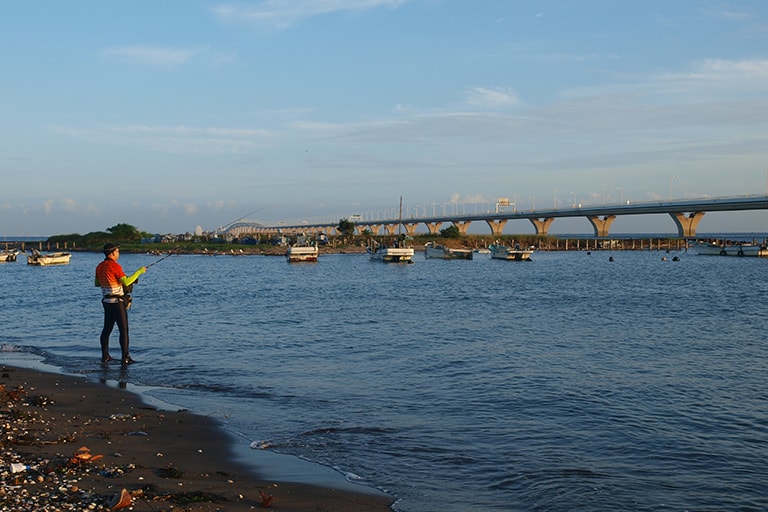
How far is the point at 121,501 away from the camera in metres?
6.57

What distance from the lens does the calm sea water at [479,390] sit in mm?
8688

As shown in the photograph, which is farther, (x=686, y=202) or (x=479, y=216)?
(x=479, y=216)

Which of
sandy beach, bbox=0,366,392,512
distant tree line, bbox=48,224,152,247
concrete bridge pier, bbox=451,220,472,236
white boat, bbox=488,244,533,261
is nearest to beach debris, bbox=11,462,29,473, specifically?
sandy beach, bbox=0,366,392,512

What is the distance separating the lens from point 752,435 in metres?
10.8

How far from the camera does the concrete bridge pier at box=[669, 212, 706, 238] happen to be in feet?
401

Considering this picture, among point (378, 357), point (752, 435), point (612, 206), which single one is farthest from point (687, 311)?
point (612, 206)

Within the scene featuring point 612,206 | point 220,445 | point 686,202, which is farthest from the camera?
point 612,206

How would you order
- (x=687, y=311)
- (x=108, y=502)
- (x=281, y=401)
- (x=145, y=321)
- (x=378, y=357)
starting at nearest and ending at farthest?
(x=108, y=502) → (x=281, y=401) → (x=378, y=357) → (x=145, y=321) → (x=687, y=311)

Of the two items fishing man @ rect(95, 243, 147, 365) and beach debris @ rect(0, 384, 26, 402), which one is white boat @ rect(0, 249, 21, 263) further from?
beach debris @ rect(0, 384, 26, 402)

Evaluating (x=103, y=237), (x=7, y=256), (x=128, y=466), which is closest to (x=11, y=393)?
(x=128, y=466)

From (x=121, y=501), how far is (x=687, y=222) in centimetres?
12858

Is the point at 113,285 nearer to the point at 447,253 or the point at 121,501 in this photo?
the point at 121,501

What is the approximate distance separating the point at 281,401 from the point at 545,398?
15.8ft

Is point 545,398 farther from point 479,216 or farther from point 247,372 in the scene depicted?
point 479,216
